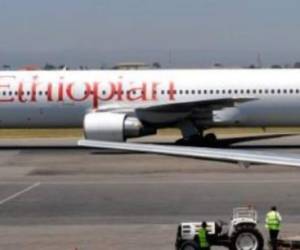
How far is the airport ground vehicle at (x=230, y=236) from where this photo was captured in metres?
17.0

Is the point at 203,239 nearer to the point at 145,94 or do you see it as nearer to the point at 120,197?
the point at 120,197

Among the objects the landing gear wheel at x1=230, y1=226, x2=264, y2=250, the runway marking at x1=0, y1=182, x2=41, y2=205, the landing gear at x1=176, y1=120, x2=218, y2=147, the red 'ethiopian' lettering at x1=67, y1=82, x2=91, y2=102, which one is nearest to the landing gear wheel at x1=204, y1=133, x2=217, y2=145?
the landing gear at x1=176, y1=120, x2=218, y2=147

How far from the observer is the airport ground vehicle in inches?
668

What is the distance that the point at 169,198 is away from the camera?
25500 mm

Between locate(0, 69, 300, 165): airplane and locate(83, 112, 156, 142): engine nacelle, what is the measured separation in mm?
554

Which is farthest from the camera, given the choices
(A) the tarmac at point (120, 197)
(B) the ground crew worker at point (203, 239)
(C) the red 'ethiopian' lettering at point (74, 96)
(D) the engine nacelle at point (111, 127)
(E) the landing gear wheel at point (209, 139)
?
(E) the landing gear wheel at point (209, 139)

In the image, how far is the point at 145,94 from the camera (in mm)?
41250

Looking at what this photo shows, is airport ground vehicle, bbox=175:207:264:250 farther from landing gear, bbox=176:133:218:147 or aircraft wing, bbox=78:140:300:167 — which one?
landing gear, bbox=176:133:218:147

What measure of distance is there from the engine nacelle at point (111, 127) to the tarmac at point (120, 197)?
2.72 ft

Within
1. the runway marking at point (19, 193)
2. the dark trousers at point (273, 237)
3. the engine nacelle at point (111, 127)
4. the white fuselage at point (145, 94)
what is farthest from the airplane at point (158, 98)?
the dark trousers at point (273, 237)

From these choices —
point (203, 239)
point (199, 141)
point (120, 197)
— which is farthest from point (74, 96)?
point (203, 239)

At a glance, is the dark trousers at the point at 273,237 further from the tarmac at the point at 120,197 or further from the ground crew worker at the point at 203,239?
the tarmac at the point at 120,197

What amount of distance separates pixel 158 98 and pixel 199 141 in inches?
104

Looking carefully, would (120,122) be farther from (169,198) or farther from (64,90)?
(169,198)
